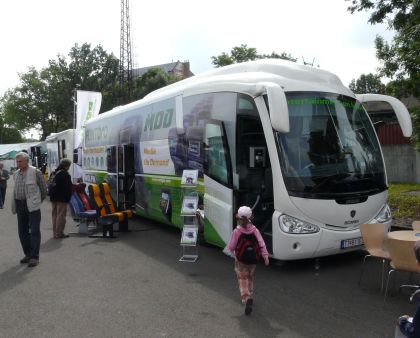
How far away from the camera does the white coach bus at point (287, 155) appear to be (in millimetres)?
6746

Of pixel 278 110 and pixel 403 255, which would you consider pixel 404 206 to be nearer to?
pixel 403 255

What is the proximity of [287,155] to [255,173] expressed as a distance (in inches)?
32.2

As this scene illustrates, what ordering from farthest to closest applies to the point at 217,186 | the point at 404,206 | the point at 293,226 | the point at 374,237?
the point at 404,206, the point at 217,186, the point at 293,226, the point at 374,237

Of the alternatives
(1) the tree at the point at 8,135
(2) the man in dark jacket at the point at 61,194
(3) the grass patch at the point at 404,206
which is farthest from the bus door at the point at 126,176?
(1) the tree at the point at 8,135

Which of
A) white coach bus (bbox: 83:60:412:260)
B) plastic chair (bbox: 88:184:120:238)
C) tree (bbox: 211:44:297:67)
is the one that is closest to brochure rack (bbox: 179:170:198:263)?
white coach bus (bbox: 83:60:412:260)

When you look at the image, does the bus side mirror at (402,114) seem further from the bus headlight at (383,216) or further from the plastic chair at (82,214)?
the plastic chair at (82,214)

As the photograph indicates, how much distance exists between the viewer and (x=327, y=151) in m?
7.02

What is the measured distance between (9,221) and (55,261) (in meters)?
6.46

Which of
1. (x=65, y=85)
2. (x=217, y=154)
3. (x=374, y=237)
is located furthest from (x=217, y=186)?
(x=65, y=85)

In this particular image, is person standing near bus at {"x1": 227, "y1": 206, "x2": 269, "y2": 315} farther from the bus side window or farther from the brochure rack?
the brochure rack

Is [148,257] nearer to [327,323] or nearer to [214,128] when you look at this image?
[214,128]

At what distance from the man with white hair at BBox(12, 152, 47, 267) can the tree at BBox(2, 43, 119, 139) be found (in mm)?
42953

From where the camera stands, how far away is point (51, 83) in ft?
180

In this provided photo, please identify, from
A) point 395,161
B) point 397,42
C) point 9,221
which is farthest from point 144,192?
point 395,161
